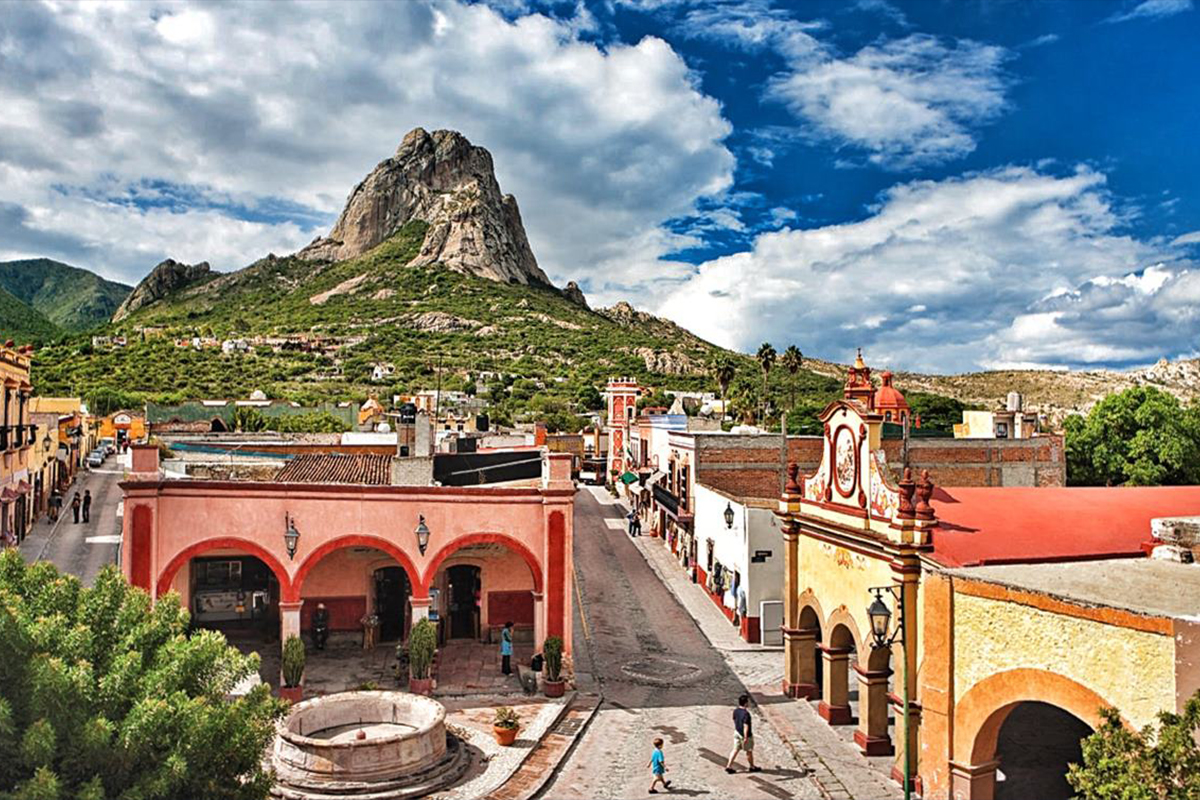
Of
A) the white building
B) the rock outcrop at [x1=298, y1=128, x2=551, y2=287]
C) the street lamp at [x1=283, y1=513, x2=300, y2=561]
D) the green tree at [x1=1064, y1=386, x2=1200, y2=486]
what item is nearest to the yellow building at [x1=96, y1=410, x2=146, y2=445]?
the street lamp at [x1=283, y1=513, x2=300, y2=561]

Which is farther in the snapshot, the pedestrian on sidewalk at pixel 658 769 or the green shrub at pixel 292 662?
the green shrub at pixel 292 662

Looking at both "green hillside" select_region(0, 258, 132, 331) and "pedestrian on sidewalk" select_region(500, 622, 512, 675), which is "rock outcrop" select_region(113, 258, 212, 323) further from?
"pedestrian on sidewalk" select_region(500, 622, 512, 675)

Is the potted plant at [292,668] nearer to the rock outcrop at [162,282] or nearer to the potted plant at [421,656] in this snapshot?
the potted plant at [421,656]

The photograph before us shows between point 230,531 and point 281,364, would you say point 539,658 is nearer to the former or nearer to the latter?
point 230,531

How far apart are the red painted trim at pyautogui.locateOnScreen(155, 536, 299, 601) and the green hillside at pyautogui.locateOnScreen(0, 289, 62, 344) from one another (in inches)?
3894

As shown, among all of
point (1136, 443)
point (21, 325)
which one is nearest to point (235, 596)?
point (1136, 443)

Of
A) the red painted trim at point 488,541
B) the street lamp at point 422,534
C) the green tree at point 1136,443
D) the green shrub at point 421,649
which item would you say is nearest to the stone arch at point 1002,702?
the red painted trim at point 488,541

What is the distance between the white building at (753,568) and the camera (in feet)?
82.8

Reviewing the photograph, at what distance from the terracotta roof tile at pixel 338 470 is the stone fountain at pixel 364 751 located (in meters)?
7.37

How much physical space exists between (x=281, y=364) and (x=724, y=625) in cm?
8778

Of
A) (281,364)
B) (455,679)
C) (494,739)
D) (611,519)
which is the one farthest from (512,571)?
(281,364)

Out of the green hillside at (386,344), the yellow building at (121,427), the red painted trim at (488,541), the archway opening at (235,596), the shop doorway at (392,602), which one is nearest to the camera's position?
the red painted trim at (488,541)

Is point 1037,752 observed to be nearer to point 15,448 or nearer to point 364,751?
point 364,751

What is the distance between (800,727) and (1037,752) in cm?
459
